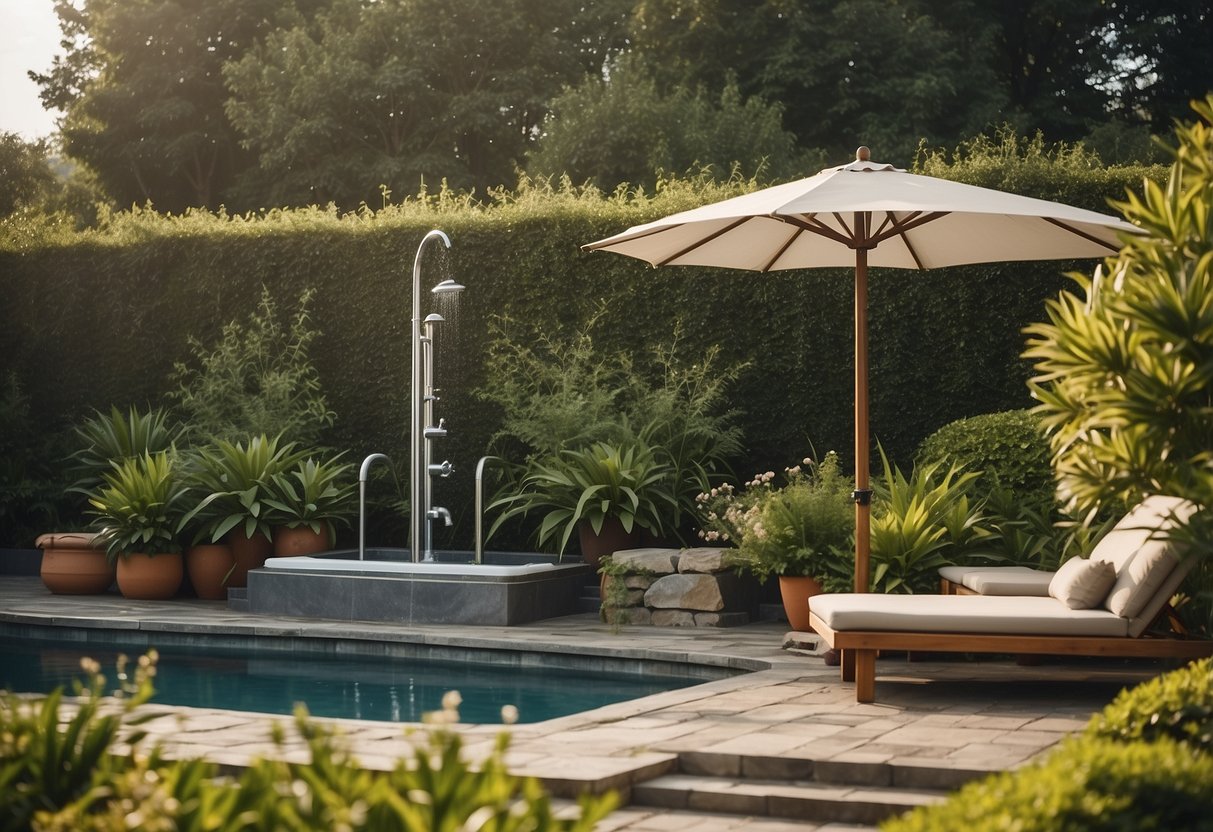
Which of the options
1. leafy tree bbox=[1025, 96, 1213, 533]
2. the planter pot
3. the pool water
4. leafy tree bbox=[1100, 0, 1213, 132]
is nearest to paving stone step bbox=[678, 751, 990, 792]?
leafy tree bbox=[1025, 96, 1213, 533]

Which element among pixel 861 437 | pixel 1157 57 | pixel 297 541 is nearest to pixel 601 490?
pixel 297 541

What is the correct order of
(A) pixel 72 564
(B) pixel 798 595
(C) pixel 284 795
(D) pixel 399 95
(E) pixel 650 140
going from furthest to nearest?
(D) pixel 399 95 → (E) pixel 650 140 → (A) pixel 72 564 → (B) pixel 798 595 → (C) pixel 284 795

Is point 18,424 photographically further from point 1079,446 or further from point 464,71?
point 464,71

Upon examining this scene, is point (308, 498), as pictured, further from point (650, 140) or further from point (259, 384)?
point (650, 140)

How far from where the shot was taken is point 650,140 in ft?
58.5

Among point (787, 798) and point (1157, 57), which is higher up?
point (1157, 57)

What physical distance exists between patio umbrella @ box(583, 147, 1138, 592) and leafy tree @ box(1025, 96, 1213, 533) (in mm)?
1237

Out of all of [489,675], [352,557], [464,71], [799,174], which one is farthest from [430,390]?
[464,71]

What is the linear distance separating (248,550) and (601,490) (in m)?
2.69

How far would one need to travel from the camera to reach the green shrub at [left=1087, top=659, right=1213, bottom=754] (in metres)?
3.71

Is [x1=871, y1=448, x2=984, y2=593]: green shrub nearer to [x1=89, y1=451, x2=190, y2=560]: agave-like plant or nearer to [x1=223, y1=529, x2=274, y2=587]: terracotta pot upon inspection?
[x1=223, y1=529, x2=274, y2=587]: terracotta pot

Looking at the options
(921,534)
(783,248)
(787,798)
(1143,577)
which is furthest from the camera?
(783,248)

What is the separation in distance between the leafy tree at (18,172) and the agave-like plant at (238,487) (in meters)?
15.7

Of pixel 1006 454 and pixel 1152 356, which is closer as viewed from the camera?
pixel 1152 356
